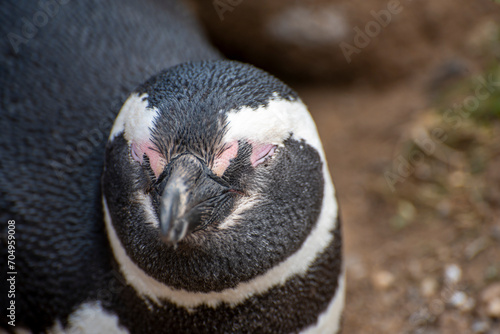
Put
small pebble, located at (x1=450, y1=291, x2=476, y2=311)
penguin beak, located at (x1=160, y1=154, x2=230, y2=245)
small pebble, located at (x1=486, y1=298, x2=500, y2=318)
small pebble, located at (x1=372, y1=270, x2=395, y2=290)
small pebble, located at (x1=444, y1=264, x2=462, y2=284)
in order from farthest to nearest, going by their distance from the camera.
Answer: small pebble, located at (x1=372, y1=270, x2=395, y2=290)
small pebble, located at (x1=444, y1=264, x2=462, y2=284)
small pebble, located at (x1=450, y1=291, x2=476, y2=311)
small pebble, located at (x1=486, y1=298, x2=500, y2=318)
penguin beak, located at (x1=160, y1=154, x2=230, y2=245)

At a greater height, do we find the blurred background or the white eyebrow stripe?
the white eyebrow stripe

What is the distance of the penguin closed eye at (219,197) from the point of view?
1.49 m

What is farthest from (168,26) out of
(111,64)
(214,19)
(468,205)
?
(468,205)

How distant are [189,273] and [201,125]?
44 cm

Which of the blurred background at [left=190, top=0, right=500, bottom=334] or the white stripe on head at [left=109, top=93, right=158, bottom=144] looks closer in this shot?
the white stripe on head at [left=109, top=93, right=158, bottom=144]

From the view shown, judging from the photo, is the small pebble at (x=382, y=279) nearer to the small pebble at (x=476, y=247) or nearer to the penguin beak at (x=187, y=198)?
the small pebble at (x=476, y=247)

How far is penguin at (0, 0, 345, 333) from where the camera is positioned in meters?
1.51

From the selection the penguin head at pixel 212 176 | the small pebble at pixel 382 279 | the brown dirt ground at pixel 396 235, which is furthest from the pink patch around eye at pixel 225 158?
the small pebble at pixel 382 279

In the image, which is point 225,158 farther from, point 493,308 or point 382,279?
point 382,279

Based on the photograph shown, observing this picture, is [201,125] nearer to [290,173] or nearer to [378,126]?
[290,173]

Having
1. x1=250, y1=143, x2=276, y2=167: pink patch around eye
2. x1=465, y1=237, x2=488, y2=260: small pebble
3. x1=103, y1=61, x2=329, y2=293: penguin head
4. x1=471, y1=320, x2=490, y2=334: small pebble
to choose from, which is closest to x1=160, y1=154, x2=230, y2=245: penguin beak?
x1=103, y1=61, x2=329, y2=293: penguin head

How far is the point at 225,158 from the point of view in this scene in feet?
4.91

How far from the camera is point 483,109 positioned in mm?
3070

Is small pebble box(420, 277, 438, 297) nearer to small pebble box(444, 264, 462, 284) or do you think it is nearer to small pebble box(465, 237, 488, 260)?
small pebble box(444, 264, 462, 284)
